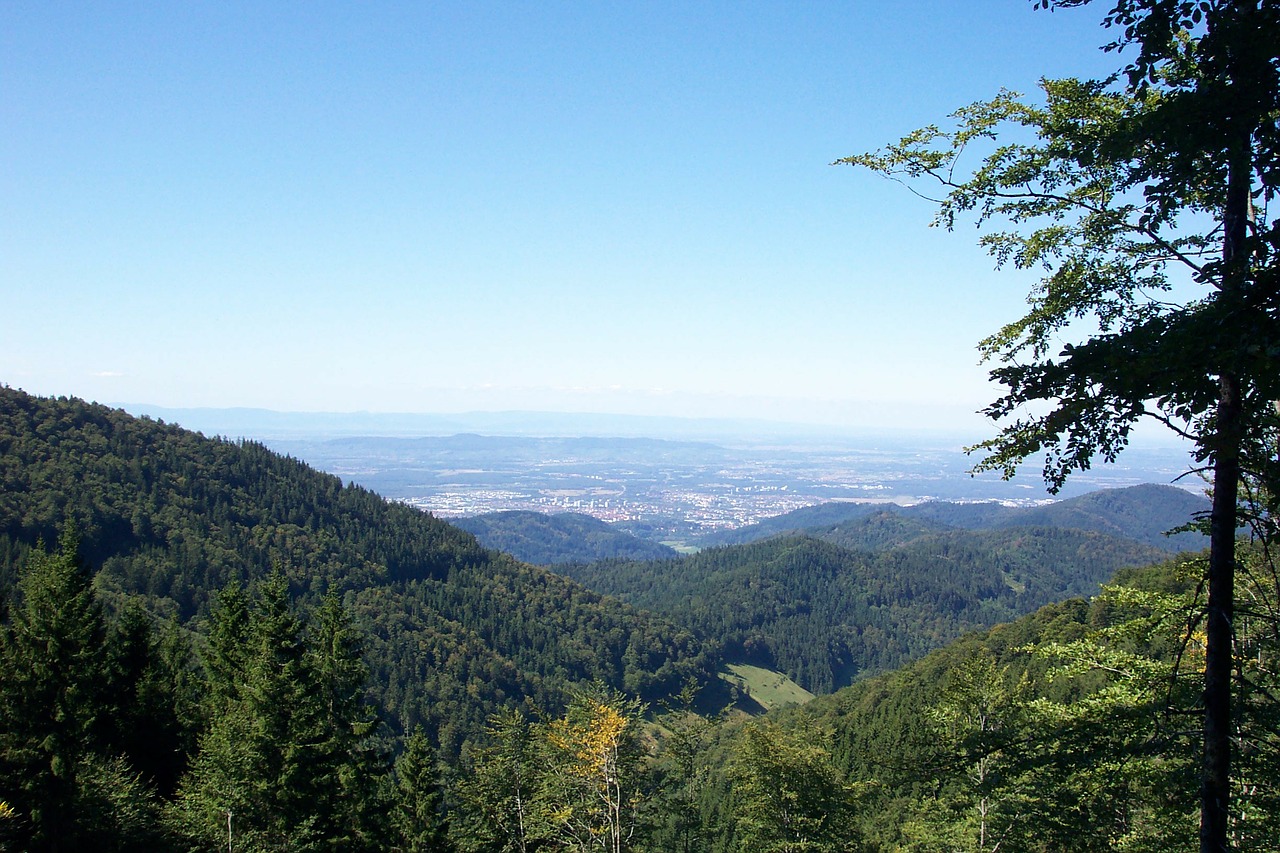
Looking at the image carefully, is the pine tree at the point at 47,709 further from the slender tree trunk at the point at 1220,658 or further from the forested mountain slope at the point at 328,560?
the forested mountain slope at the point at 328,560

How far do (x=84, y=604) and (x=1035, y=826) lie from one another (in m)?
22.8

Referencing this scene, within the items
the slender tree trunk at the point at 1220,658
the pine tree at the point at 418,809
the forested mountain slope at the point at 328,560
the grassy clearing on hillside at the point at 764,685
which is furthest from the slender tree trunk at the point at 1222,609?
the grassy clearing on hillside at the point at 764,685

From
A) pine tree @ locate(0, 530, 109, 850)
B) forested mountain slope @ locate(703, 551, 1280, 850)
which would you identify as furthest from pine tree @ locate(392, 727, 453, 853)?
forested mountain slope @ locate(703, 551, 1280, 850)

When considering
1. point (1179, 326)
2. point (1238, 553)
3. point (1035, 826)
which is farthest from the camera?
point (1035, 826)

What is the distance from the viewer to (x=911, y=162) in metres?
7.78

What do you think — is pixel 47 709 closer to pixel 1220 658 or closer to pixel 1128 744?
pixel 1128 744

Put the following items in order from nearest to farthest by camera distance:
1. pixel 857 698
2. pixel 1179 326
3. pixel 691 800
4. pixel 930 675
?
1. pixel 1179 326
2. pixel 691 800
3. pixel 930 675
4. pixel 857 698

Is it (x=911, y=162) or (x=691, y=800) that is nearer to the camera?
(x=911, y=162)

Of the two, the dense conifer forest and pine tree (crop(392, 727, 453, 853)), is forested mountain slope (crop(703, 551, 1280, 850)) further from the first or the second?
pine tree (crop(392, 727, 453, 853))

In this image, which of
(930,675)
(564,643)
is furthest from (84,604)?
(564,643)

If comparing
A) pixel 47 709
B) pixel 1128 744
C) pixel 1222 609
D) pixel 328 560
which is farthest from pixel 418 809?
pixel 328 560

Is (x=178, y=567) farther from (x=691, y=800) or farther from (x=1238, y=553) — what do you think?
(x=1238, y=553)

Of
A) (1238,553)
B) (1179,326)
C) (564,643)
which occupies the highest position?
(1179,326)

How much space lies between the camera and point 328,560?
131375mm
